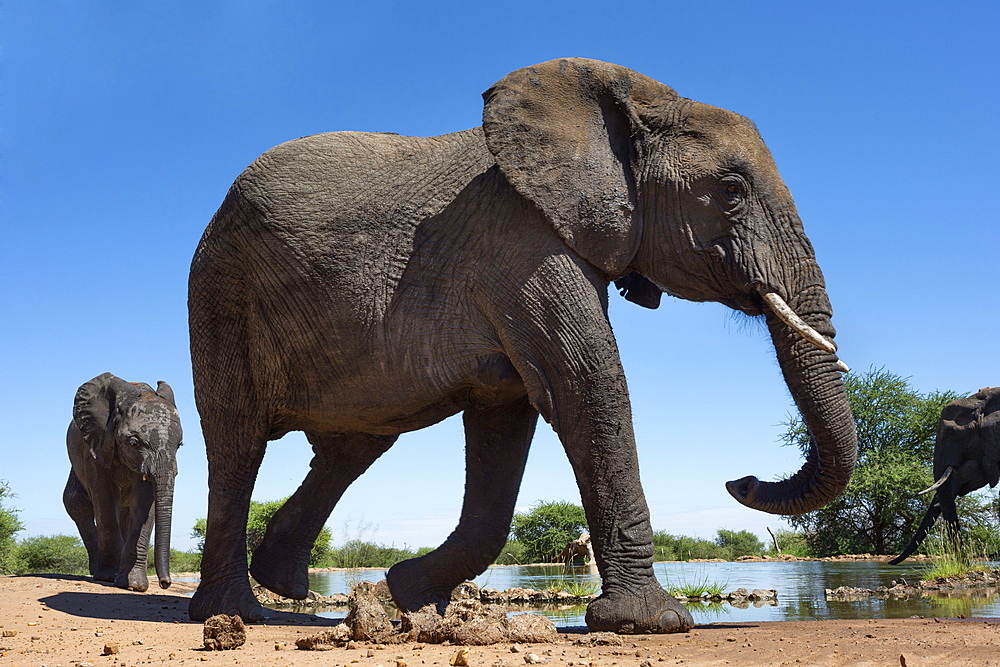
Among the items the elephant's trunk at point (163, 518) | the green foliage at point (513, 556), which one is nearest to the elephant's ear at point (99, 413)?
the elephant's trunk at point (163, 518)

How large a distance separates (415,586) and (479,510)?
0.71 meters

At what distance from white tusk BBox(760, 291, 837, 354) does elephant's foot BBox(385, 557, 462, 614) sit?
2.79 m

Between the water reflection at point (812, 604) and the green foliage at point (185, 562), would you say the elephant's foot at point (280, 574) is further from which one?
the green foliage at point (185, 562)

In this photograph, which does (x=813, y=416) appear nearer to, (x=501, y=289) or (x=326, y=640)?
(x=501, y=289)

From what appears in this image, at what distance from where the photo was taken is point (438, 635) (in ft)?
16.3

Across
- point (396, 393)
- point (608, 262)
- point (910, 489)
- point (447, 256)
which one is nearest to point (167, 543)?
point (396, 393)

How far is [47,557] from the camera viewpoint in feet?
68.5

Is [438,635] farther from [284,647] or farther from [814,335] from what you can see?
[814,335]

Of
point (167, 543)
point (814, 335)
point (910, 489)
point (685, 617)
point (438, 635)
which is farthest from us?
point (910, 489)

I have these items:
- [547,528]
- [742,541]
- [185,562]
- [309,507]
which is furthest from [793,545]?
[309,507]

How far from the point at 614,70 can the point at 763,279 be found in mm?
1721

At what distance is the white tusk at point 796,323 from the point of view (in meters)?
5.80

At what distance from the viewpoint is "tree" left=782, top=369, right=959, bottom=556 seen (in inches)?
927

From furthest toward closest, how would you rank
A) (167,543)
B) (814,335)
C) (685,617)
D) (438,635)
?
1. (167,543)
2. (814,335)
3. (685,617)
4. (438,635)
